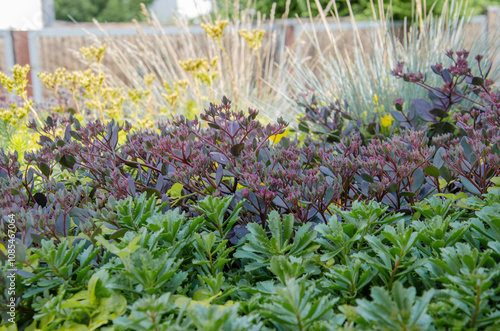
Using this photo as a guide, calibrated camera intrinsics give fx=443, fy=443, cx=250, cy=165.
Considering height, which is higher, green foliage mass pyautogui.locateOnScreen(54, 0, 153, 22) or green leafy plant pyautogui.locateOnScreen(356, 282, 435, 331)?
green foliage mass pyautogui.locateOnScreen(54, 0, 153, 22)

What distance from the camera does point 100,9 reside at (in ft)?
79.7

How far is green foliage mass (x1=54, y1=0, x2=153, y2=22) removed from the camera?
2283 centimetres

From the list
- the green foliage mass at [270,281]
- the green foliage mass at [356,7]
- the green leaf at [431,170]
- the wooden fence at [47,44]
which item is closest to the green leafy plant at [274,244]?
the green foliage mass at [270,281]

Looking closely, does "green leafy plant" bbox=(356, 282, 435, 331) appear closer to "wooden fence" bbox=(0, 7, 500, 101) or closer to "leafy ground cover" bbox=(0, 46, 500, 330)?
"leafy ground cover" bbox=(0, 46, 500, 330)

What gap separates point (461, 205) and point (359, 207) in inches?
12.6

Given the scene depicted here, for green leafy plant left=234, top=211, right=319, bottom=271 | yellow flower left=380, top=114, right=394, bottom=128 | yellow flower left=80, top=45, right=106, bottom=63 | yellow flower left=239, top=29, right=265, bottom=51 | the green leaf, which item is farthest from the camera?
yellow flower left=239, top=29, right=265, bottom=51

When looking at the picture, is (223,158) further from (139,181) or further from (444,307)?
(444,307)

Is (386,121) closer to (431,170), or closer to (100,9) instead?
(431,170)

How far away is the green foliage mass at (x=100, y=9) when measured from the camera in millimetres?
22828

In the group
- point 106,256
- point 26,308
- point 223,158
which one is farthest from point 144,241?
point 223,158

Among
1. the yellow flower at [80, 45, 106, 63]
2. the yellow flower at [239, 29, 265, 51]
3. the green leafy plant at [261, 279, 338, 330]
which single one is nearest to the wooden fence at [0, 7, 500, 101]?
the yellow flower at [239, 29, 265, 51]

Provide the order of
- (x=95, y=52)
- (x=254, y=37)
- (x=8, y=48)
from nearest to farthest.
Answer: (x=95, y=52)
(x=254, y=37)
(x=8, y=48)

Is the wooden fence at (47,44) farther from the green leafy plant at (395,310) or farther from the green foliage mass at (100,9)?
the green foliage mass at (100,9)

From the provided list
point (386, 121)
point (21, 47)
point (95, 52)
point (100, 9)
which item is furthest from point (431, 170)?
point (100, 9)
